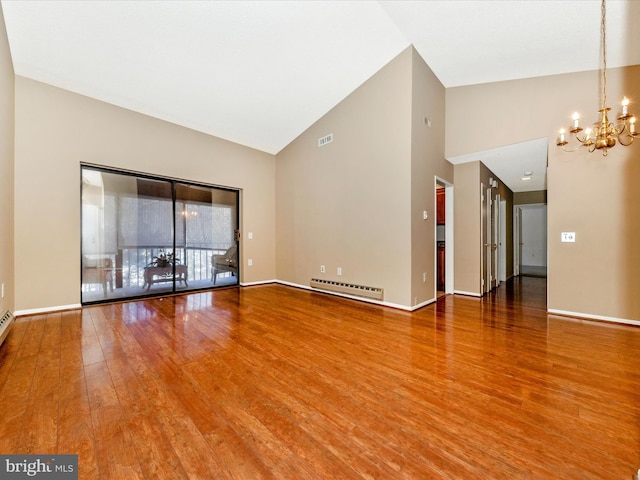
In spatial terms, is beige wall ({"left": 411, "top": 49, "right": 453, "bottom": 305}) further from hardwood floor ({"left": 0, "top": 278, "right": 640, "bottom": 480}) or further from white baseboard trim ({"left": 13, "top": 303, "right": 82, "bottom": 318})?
white baseboard trim ({"left": 13, "top": 303, "right": 82, "bottom": 318})

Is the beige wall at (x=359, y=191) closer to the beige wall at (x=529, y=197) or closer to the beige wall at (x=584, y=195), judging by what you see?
the beige wall at (x=584, y=195)

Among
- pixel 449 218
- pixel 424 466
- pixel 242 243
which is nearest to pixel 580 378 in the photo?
pixel 424 466

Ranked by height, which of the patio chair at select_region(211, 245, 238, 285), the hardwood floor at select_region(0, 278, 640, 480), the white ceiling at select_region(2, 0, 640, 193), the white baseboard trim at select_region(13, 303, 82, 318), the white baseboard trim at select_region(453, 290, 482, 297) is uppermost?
the white ceiling at select_region(2, 0, 640, 193)

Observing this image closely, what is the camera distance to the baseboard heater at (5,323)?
8.96 ft

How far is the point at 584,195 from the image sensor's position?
11.6ft

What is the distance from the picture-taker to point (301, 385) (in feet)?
6.23

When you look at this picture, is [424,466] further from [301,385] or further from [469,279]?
[469,279]

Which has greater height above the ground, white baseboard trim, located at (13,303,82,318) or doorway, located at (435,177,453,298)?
doorway, located at (435,177,453,298)

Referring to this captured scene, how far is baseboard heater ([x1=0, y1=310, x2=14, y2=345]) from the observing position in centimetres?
273

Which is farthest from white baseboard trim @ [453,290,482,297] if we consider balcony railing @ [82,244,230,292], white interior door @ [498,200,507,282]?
balcony railing @ [82,244,230,292]

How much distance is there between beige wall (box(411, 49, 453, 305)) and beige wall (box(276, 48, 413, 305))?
11cm

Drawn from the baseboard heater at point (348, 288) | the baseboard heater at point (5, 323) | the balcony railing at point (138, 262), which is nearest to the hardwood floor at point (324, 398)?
the baseboard heater at point (5, 323)

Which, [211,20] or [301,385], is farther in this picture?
[211,20]

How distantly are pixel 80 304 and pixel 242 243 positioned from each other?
2.74 meters
